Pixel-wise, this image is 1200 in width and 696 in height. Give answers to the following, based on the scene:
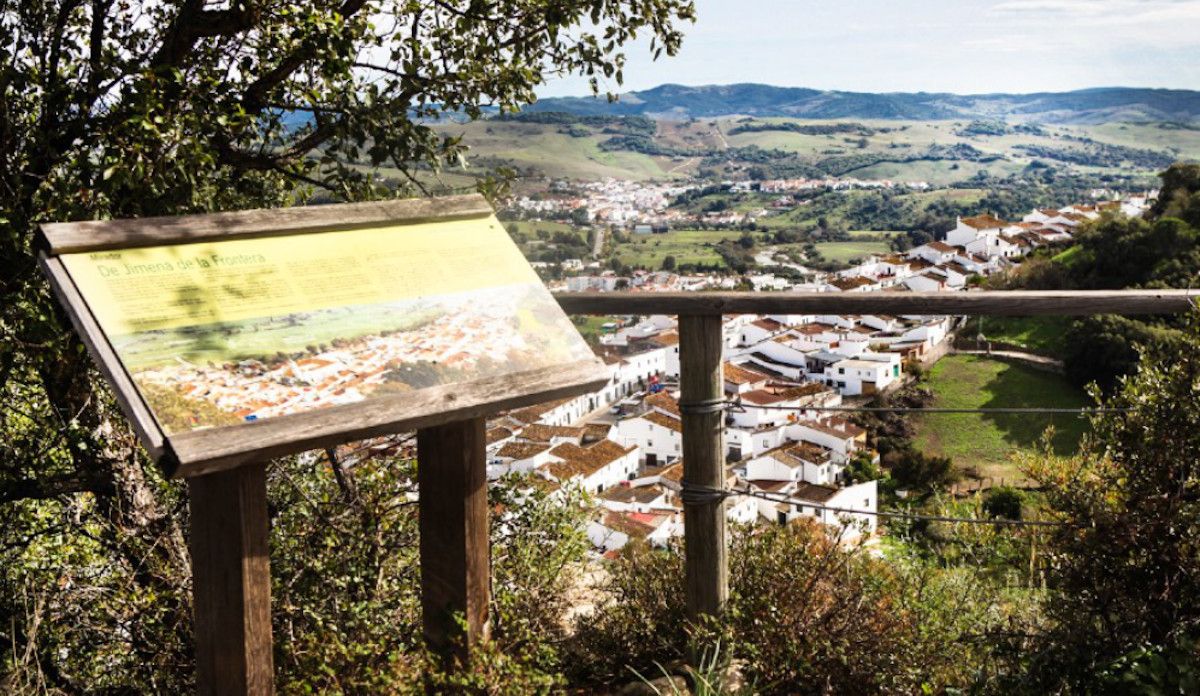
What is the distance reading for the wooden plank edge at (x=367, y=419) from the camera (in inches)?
48.1

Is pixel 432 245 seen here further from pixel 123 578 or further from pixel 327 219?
pixel 123 578

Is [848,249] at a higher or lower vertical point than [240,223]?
lower

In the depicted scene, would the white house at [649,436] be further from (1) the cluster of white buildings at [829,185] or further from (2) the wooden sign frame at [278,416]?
(1) the cluster of white buildings at [829,185]

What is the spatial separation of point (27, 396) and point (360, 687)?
1.41m

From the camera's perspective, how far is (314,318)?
146 cm

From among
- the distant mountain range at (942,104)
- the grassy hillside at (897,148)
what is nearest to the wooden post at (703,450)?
the grassy hillside at (897,148)

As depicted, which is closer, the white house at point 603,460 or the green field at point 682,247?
the white house at point 603,460

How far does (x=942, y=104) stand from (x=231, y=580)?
114 m

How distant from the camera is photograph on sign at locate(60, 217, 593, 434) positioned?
4.24 ft

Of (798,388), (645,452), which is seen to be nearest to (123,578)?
(645,452)

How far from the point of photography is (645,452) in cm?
1395

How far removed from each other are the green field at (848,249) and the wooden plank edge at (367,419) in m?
46.0

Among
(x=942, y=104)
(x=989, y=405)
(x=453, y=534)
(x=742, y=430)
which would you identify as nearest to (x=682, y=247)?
(x=989, y=405)

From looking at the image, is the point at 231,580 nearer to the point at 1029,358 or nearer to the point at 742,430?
the point at 742,430
